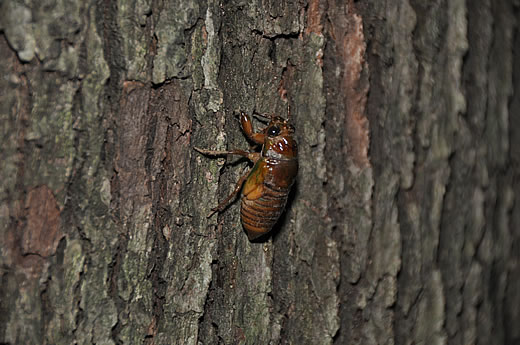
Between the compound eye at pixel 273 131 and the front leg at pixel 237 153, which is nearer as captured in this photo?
the front leg at pixel 237 153

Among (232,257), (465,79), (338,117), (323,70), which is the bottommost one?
(232,257)

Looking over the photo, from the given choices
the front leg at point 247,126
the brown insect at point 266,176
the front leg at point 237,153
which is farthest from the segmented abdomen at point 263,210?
the front leg at point 247,126

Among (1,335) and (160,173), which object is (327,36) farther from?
(1,335)

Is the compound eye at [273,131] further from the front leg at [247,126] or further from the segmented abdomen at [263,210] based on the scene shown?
the segmented abdomen at [263,210]

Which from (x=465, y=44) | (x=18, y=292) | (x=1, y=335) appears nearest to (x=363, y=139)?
(x=465, y=44)

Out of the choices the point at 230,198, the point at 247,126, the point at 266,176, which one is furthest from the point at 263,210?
the point at 247,126

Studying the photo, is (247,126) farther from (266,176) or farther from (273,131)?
(266,176)


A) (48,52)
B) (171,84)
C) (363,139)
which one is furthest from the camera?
(363,139)

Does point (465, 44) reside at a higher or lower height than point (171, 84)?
higher
